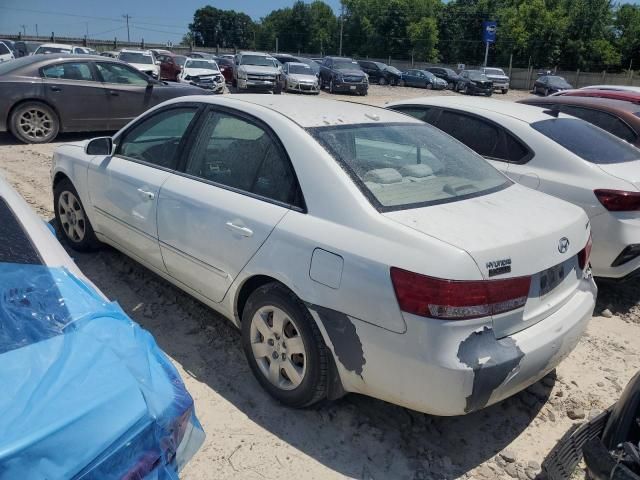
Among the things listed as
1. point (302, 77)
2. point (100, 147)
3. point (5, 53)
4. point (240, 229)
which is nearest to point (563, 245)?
point (240, 229)

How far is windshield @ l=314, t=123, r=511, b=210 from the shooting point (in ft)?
9.25

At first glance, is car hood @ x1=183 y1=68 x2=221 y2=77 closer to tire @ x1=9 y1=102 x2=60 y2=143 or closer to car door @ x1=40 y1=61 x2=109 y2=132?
car door @ x1=40 y1=61 x2=109 y2=132

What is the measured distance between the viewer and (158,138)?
4.04 metres


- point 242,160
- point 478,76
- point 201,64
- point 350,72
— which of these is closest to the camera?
point 242,160

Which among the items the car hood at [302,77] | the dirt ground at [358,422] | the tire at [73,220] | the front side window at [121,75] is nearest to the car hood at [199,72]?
the car hood at [302,77]

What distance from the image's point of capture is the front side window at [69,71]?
956 cm

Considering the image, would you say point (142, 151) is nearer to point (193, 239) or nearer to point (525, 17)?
point (193, 239)

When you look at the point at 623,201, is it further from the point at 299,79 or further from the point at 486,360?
the point at 299,79

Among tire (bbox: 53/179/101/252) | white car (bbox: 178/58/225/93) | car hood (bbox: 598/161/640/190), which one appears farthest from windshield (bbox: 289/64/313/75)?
car hood (bbox: 598/161/640/190)

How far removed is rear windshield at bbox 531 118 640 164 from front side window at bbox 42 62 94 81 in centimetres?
823

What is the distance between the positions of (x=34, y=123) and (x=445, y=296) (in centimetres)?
931

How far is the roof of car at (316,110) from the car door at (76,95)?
6.94 m

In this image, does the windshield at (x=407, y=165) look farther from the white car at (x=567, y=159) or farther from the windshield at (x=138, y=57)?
the windshield at (x=138, y=57)

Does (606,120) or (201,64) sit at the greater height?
(201,64)
